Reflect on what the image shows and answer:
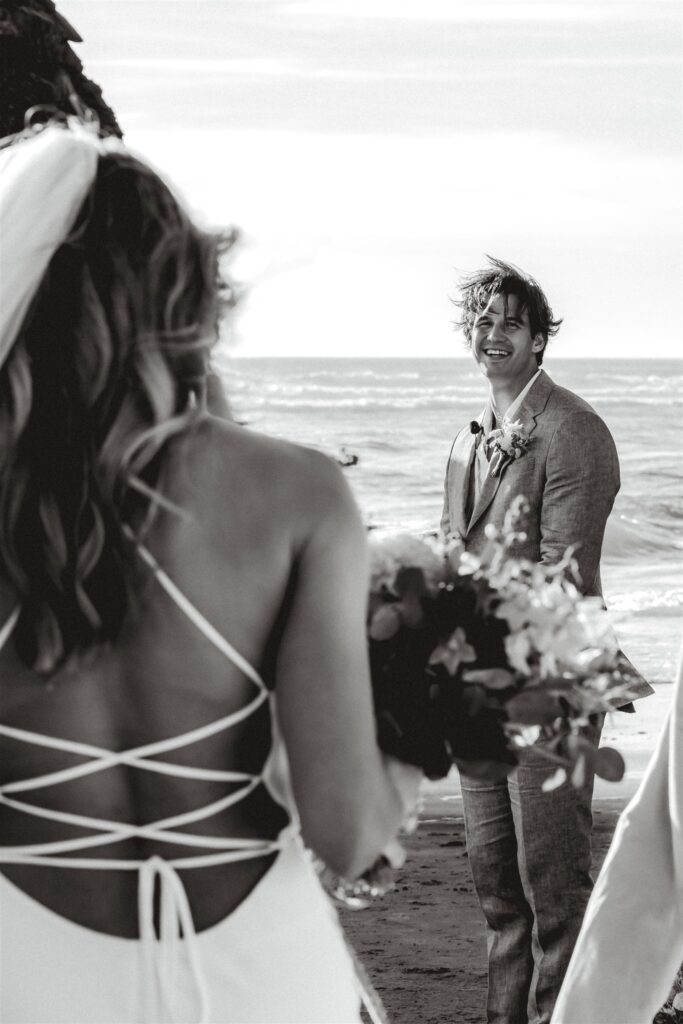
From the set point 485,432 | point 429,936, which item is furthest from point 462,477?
point 429,936

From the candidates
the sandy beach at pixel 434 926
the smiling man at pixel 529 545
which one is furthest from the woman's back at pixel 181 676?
the sandy beach at pixel 434 926

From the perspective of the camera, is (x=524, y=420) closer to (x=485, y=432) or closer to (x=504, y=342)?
(x=485, y=432)

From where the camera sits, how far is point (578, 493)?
4.49 metres

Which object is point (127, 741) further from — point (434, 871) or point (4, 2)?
point (434, 871)

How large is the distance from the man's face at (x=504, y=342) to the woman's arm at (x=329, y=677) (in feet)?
10.9

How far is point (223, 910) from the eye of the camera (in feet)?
6.10

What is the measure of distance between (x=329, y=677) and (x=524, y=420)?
313cm

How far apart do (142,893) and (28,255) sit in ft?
2.91

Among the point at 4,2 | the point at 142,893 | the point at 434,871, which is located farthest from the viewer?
the point at 434,871

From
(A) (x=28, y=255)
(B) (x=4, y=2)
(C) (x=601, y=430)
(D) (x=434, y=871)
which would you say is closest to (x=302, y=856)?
(A) (x=28, y=255)

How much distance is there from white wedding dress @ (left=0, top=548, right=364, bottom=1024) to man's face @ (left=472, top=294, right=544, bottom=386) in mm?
3324

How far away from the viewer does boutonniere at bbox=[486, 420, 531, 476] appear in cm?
467

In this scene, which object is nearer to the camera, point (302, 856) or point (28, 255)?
point (28, 255)

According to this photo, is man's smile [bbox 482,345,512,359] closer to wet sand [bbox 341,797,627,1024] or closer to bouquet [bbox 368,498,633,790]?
wet sand [bbox 341,797,627,1024]
